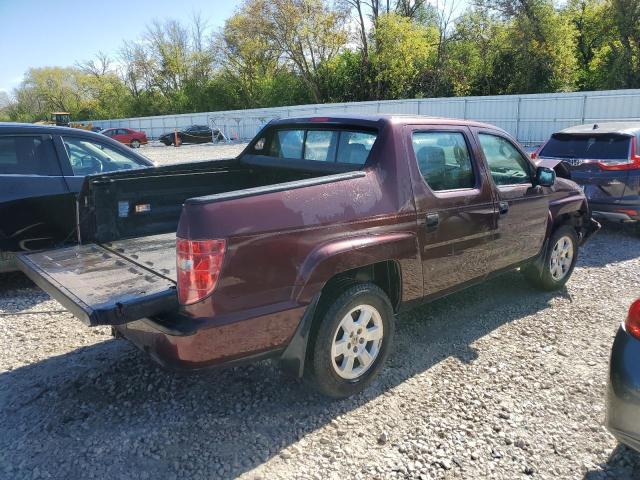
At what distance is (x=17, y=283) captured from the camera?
18.9 feet

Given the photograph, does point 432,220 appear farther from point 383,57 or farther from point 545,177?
point 383,57

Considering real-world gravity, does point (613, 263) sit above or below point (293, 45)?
below

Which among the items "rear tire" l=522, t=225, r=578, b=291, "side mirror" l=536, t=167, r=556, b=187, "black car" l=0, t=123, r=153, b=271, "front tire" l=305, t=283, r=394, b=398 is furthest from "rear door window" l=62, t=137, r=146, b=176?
"rear tire" l=522, t=225, r=578, b=291

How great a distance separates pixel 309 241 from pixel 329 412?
116 cm

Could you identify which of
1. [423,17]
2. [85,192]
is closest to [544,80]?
[423,17]

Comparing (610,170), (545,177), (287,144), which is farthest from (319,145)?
(610,170)

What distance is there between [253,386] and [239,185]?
2055 millimetres

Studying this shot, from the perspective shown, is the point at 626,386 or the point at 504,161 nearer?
the point at 626,386

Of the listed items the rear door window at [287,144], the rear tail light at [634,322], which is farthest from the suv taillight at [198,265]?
the rear tail light at [634,322]

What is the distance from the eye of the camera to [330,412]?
3271 mm

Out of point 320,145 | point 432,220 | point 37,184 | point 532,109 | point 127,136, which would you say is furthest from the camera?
point 127,136

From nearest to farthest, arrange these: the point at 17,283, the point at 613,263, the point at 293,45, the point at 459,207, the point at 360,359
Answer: the point at 360,359 → the point at 459,207 → the point at 17,283 → the point at 613,263 → the point at 293,45

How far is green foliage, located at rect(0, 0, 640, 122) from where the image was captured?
31.8m

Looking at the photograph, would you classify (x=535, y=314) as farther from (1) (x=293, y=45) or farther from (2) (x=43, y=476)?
(1) (x=293, y=45)
